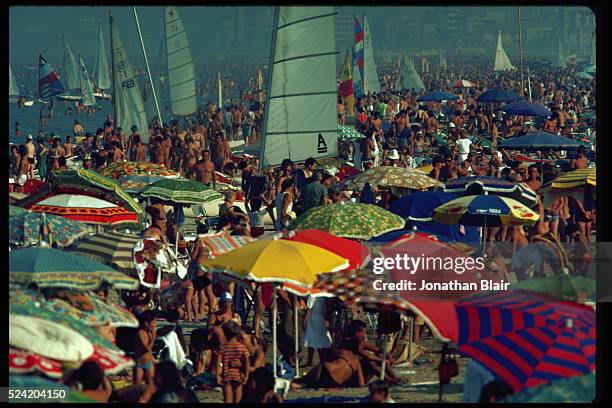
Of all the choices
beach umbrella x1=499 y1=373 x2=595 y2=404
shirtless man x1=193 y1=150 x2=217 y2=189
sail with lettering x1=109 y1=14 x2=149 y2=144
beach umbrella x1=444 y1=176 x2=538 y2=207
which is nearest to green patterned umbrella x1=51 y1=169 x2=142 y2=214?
beach umbrella x1=444 y1=176 x2=538 y2=207

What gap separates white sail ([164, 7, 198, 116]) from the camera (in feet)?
140

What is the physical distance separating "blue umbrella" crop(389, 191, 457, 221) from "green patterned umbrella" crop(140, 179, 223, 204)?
2927 mm

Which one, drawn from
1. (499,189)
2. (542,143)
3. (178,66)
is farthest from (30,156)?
(178,66)

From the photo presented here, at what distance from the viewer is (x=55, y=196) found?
16141 mm

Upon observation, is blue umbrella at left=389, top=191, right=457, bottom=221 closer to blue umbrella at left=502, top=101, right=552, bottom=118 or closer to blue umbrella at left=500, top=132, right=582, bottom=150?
blue umbrella at left=500, top=132, right=582, bottom=150

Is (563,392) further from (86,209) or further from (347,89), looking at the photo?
(347,89)

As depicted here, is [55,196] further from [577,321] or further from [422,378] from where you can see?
[577,321]

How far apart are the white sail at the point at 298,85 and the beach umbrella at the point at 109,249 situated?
33.3 feet

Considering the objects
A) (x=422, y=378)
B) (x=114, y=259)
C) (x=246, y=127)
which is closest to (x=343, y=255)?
(x=422, y=378)

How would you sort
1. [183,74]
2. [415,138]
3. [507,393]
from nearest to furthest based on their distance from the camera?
[507,393] → [415,138] → [183,74]

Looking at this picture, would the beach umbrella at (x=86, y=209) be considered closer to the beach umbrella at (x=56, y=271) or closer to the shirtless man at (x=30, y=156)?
the beach umbrella at (x=56, y=271)

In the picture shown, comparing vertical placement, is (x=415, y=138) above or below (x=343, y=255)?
above

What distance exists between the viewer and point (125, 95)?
123 feet

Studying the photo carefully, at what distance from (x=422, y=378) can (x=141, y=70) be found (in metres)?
179
